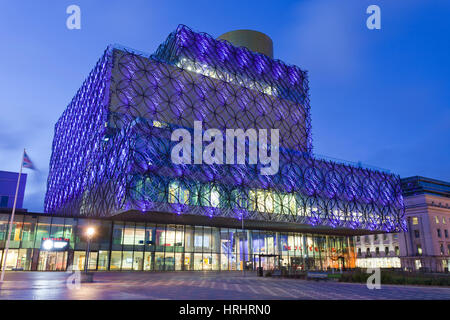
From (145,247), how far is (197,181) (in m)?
13.3

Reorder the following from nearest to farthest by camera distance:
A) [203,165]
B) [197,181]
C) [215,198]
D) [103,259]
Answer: [103,259] → [197,181] → [203,165] → [215,198]

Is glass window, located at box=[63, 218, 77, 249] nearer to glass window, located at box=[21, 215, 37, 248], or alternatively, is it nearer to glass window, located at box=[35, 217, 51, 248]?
glass window, located at box=[35, 217, 51, 248]

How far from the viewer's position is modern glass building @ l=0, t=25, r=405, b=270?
5153 cm

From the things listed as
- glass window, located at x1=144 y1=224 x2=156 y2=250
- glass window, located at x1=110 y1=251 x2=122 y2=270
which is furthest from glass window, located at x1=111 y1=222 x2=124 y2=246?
glass window, located at x1=144 y1=224 x2=156 y2=250

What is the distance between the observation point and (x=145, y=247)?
56.8 meters

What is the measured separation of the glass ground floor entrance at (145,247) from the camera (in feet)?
162

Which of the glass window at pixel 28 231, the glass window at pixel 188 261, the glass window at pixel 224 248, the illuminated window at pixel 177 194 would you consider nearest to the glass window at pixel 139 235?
the glass window at pixel 188 261

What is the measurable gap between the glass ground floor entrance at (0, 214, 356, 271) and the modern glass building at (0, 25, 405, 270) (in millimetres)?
170

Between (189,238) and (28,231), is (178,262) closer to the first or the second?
(189,238)

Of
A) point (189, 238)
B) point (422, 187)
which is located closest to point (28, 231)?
point (189, 238)

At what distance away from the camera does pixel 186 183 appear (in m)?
52.8

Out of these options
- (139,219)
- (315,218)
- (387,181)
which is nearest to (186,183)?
(139,219)

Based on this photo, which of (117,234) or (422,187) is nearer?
(117,234)

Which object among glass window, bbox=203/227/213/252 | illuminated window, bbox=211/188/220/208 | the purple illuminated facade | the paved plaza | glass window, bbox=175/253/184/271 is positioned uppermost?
the purple illuminated facade
